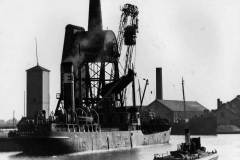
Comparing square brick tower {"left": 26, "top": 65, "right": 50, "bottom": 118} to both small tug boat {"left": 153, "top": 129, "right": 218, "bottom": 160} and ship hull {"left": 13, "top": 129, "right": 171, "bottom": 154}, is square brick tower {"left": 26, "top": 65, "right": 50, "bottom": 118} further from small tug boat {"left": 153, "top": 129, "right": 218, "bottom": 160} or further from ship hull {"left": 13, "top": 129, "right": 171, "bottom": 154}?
small tug boat {"left": 153, "top": 129, "right": 218, "bottom": 160}

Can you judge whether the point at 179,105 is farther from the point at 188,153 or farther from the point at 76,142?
the point at 188,153

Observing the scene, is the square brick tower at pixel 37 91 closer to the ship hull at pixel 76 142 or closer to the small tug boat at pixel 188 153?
the ship hull at pixel 76 142

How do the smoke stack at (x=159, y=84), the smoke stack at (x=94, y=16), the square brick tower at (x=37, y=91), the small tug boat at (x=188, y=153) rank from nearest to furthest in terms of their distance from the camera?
the small tug boat at (x=188, y=153) → the smoke stack at (x=94, y=16) → the square brick tower at (x=37, y=91) → the smoke stack at (x=159, y=84)

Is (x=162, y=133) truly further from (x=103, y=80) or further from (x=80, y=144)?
(x=80, y=144)

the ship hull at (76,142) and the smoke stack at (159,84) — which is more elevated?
the smoke stack at (159,84)

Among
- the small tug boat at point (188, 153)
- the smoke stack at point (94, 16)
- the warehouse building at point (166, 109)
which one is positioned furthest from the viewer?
the warehouse building at point (166, 109)

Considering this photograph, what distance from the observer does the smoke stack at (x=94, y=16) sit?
65.5 m

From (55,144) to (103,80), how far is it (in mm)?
19199

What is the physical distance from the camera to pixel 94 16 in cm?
6588

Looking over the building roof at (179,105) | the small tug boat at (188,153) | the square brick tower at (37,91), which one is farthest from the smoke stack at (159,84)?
the small tug boat at (188,153)

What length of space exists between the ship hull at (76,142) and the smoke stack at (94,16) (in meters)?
15.3

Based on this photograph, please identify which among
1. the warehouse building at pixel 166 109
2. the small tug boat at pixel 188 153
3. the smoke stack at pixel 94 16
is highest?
the smoke stack at pixel 94 16

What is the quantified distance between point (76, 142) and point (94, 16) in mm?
23125

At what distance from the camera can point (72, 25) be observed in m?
63.1
